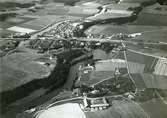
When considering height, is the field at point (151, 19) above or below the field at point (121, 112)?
above

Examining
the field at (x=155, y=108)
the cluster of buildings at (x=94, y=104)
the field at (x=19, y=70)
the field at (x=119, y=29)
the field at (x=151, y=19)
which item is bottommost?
the field at (x=155, y=108)

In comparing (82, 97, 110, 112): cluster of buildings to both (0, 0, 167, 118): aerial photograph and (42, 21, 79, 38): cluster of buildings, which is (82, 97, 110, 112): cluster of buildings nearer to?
(0, 0, 167, 118): aerial photograph

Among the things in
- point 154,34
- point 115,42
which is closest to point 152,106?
point 115,42

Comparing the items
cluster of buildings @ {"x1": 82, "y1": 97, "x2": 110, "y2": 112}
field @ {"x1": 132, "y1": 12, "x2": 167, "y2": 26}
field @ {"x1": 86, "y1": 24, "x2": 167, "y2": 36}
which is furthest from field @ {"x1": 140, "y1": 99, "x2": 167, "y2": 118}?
field @ {"x1": 132, "y1": 12, "x2": 167, "y2": 26}

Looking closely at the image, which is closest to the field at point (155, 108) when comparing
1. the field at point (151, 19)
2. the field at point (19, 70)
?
the field at point (19, 70)

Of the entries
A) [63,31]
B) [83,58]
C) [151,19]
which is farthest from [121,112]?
[151,19]

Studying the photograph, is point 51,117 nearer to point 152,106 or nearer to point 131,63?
point 152,106

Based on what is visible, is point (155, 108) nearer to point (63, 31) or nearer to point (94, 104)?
point (94, 104)

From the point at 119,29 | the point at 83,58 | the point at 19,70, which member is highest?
the point at 119,29

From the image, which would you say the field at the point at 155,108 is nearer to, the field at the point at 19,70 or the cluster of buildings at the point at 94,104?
the cluster of buildings at the point at 94,104
